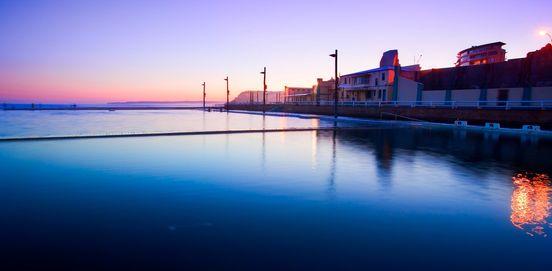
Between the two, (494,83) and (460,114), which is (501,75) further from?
(460,114)

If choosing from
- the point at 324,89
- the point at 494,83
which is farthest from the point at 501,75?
the point at 324,89

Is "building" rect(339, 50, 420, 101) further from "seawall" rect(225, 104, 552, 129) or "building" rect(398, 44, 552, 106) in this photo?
"seawall" rect(225, 104, 552, 129)

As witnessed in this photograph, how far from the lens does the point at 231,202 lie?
688cm

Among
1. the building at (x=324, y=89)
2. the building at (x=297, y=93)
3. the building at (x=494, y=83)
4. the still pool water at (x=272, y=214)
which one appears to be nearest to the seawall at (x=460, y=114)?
the building at (x=494, y=83)

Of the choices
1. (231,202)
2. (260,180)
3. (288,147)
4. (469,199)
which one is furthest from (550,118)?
(231,202)

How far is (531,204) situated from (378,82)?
49.9m

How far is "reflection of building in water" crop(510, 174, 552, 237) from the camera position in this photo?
5.74 m

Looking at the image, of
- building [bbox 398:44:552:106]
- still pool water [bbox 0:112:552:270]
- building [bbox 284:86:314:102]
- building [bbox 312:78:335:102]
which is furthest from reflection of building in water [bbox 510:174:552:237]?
building [bbox 284:86:314:102]

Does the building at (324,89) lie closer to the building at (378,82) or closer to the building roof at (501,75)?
the building at (378,82)

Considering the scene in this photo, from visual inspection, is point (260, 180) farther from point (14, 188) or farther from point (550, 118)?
point (550, 118)

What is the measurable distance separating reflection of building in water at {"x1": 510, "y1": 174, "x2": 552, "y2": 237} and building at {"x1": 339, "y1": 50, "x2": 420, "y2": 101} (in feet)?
131

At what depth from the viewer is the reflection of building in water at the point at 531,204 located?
5738 mm

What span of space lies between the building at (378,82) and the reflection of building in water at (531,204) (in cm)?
3978

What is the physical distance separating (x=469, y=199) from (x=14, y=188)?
32.8ft
